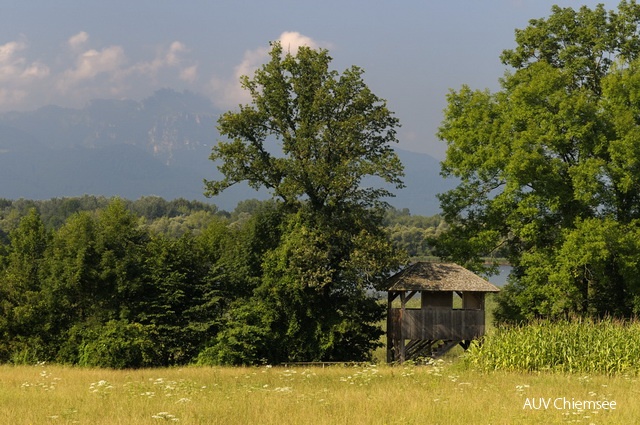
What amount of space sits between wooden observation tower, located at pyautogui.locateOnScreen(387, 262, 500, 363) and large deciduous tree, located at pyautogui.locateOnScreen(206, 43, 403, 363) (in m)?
1.25

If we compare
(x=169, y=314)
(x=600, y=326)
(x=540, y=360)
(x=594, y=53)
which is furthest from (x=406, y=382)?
(x=594, y=53)

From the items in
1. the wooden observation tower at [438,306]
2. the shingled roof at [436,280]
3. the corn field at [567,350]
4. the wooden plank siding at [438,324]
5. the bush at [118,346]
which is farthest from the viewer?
the wooden plank siding at [438,324]

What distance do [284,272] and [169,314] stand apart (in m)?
5.79

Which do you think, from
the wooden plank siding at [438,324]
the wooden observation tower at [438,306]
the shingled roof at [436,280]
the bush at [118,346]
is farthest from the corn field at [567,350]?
the bush at [118,346]

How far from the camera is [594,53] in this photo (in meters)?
38.5

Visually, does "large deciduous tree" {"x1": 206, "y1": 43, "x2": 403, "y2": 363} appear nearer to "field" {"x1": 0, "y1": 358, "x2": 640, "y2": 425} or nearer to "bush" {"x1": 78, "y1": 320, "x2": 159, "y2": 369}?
"bush" {"x1": 78, "y1": 320, "x2": 159, "y2": 369}

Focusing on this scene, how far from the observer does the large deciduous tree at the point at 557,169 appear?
110ft

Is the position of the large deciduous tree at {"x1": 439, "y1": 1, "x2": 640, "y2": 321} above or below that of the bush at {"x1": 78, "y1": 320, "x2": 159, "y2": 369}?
above

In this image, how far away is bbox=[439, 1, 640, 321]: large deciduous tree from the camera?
33.6 meters

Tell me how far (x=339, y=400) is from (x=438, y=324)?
676 inches

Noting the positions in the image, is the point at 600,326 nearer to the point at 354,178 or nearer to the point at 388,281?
the point at 388,281

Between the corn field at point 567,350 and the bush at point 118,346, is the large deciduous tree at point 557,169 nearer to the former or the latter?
the corn field at point 567,350

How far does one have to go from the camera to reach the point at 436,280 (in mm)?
33281

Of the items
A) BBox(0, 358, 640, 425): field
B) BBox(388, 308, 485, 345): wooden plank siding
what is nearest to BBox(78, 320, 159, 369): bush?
BBox(0, 358, 640, 425): field
